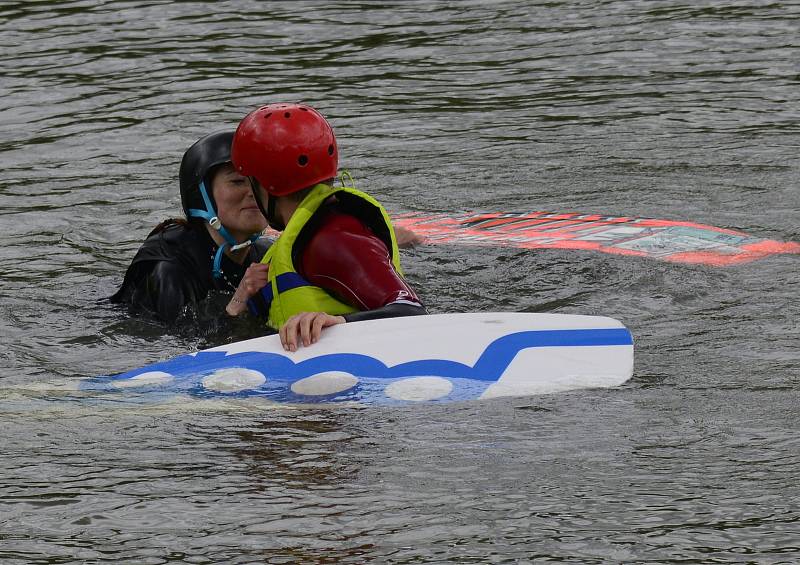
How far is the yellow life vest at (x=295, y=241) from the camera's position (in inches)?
209

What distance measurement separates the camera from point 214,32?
13672 millimetres

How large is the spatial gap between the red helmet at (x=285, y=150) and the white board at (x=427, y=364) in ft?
2.02

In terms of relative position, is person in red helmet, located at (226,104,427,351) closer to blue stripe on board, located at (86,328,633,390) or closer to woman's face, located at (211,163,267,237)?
blue stripe on board, located at (86,328,633,390)

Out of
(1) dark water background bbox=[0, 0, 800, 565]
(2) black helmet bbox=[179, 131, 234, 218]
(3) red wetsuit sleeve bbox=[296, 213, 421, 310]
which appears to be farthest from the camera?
(2) black helmet bbox=[179, 131, 234, 218]

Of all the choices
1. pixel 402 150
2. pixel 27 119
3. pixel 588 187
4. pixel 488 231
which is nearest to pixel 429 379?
pixel 488 231

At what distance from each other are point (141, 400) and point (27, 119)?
6.37 meters

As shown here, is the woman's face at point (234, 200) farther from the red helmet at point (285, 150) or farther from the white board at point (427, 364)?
the white board at point (427, 364)

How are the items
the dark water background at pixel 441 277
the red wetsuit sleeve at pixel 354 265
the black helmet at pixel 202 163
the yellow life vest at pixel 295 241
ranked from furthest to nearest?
the black helmet at pixel 202 163
the yellow life vest at pixel 295 241
the red wetsuit sleeve at pixel 354 265
the dark water background at pixel 441 277

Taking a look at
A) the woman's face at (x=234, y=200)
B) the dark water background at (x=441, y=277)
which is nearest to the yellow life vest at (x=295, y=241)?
the dark water background at (x=441, y=277)

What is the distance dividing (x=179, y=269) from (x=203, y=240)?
0.21 metres

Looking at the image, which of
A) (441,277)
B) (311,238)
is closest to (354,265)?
(311,238)

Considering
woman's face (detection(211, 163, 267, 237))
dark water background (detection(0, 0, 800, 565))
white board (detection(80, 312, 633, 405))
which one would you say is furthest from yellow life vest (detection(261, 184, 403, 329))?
woman's face (detection(211, 163, 267, 237))

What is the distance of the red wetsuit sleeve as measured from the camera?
515 centimetres

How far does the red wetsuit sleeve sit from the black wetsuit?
1.08 meters
